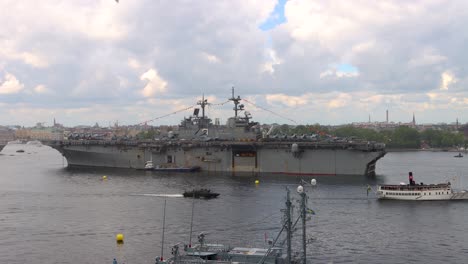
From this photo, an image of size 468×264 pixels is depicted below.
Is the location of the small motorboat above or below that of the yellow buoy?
above

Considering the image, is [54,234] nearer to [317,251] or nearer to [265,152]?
[317,251]

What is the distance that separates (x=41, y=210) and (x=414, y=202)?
28.3 metres

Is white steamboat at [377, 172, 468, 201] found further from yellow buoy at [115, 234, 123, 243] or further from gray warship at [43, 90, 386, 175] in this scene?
yellow buoy at [115, 234, 123, 243]

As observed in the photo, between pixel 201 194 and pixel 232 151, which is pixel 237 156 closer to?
pixel 232 151

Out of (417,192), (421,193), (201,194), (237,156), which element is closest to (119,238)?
(201,194)

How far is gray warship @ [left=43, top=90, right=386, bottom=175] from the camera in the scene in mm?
58156

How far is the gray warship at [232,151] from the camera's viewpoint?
191 ft

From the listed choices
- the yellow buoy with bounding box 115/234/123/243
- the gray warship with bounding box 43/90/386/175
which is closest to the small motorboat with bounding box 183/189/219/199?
the yellow buoy with bounding box 115/234/123/243

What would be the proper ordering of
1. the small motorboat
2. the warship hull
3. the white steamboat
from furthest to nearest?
the warship hull < the small motorboat < the white steamboat

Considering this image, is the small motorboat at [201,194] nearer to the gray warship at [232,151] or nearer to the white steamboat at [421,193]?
the white steamboat at [421,193]

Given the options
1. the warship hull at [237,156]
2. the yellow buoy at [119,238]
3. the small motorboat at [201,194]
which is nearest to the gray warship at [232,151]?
the warship hull at [237,156]

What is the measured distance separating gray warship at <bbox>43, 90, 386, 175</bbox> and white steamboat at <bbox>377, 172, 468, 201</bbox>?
45.1 ft

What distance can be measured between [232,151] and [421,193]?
25622 millimetres

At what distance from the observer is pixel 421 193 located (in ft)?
140
